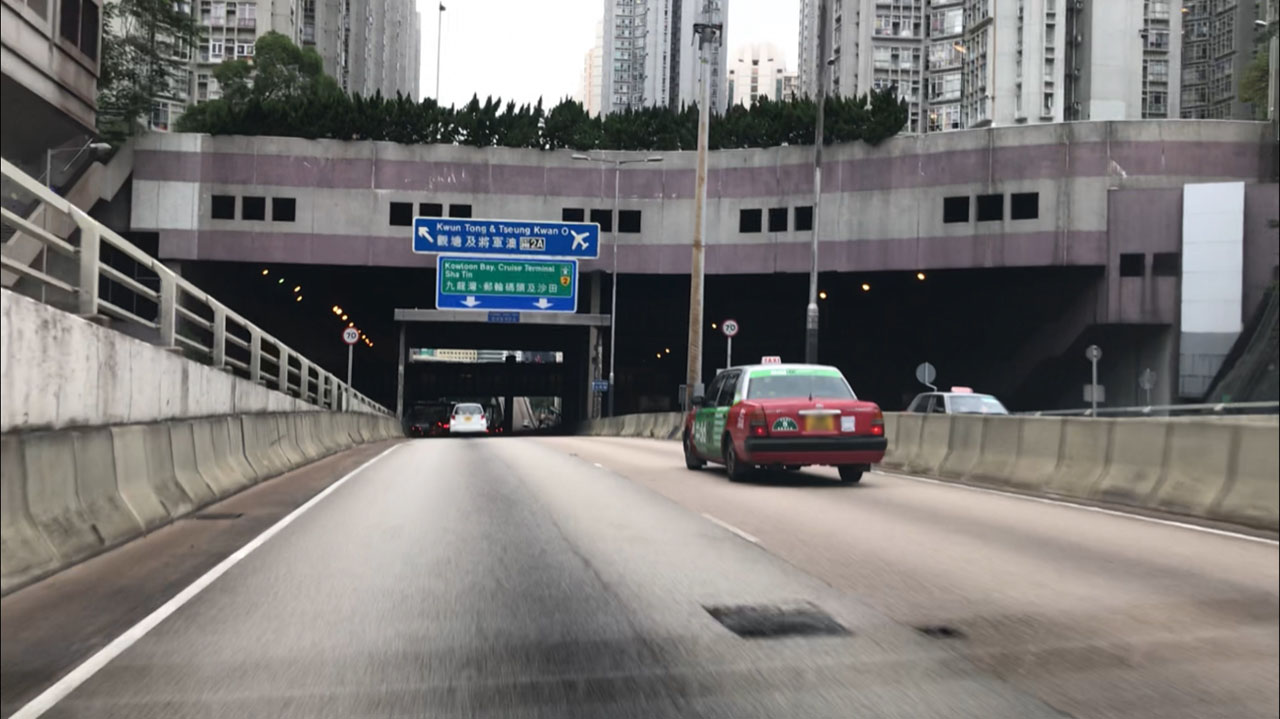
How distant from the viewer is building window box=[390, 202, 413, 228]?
55000 mm

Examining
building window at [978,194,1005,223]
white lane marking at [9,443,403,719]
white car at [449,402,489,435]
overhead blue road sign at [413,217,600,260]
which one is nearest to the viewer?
white lane marking at [9,443,403,719]

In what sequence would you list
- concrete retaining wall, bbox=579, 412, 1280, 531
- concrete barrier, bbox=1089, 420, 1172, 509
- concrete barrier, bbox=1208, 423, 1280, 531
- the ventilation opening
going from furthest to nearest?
concrete barrier, bbox=1089, 420, 1172, 509
concrete retaining wall, bbox=579, 412, 1280, 531
concrete barrier, bbox=1208, 423, 1280, 531
the ventilation opening

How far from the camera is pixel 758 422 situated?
16.2 metres

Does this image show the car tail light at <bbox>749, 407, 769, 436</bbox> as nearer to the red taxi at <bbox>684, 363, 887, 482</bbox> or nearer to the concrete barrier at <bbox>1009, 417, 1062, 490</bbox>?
the red taxi at <bbox>684, 363, 887, 482</bbox>

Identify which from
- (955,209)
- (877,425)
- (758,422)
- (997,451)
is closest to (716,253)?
(955,209)

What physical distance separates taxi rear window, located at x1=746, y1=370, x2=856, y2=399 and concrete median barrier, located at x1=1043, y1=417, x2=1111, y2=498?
3.01 m

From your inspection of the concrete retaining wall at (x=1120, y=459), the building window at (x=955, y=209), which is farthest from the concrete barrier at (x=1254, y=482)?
the building window at (x=955, y=209)

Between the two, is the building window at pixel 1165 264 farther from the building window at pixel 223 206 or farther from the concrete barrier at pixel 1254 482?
the building window at pixel 223 206

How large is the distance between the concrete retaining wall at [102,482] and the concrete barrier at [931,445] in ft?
33.4

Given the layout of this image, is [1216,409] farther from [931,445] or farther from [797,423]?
[797,423]

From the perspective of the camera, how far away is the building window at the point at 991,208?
48875 mm

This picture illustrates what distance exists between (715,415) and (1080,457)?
549 centimetres

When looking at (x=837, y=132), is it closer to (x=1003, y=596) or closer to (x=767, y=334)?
(x=767, y=334)

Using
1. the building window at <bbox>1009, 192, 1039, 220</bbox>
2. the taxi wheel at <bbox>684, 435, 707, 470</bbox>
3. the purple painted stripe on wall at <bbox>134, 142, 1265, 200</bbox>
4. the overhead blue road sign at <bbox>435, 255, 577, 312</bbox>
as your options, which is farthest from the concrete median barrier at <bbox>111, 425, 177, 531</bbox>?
the purple painted stripe on wall at <bbox>134, 142, 1265, 200</bbox>
